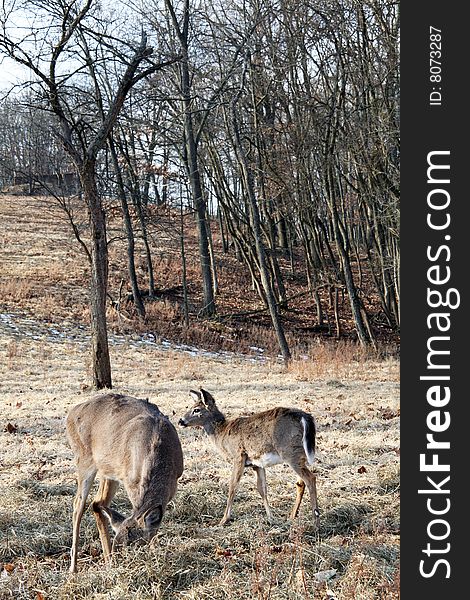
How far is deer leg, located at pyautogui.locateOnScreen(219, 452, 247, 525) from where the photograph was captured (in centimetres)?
740

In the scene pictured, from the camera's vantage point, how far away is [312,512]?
24.5 feet

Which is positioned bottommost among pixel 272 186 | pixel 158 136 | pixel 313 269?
pixel 313 269

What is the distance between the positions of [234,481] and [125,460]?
1784 mm

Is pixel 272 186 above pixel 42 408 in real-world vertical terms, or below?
above

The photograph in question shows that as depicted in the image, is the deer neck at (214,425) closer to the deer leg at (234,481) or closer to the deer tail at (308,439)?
the deer leg at (234,481)

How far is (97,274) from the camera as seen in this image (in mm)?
14703

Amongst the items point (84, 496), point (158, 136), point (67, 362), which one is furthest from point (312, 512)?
point (158, 136)

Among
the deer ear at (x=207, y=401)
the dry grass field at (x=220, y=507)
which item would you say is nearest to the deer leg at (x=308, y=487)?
the dry grass field at (x=220, y=507)

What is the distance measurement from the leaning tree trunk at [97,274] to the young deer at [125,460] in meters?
7.86

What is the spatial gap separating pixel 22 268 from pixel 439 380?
98.4 ft

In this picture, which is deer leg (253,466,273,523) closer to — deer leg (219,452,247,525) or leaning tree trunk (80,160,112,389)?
deer leg (219,452,247,525)

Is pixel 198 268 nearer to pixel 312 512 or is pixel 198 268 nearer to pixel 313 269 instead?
pixel 313 269

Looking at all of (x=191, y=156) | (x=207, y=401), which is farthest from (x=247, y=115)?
(x=207, y=401)

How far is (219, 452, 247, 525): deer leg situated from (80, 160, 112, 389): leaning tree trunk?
7437mm
